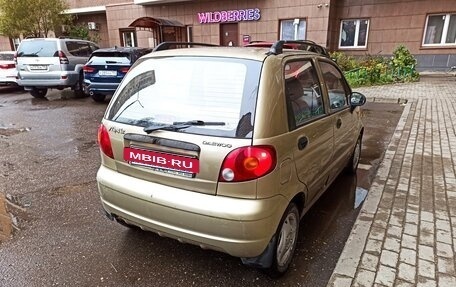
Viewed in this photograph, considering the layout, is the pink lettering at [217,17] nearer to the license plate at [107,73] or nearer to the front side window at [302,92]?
the license plate at [107,73]

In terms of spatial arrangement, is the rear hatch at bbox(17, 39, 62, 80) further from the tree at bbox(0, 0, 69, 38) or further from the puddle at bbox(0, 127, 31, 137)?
the tree at bbox(0, 0, 69, 38)

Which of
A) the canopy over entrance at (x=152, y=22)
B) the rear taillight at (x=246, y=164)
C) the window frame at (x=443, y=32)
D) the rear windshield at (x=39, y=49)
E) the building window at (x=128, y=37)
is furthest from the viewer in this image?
the building window at (x=128, y=37)

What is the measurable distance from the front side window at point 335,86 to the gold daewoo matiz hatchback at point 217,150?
0.53 meters

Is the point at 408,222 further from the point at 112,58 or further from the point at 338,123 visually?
the point at 112,58

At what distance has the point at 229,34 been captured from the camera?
17.9m

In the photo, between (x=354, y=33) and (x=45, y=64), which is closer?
(x=45, y=64)

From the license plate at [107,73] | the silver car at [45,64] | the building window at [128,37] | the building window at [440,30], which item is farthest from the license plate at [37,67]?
the building window at [440,30]

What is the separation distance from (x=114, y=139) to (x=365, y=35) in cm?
1611

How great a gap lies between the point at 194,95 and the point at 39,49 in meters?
10.1

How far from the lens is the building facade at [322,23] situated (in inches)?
577

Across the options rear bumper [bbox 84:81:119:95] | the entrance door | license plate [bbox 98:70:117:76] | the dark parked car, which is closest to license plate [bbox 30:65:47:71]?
the dark parked car

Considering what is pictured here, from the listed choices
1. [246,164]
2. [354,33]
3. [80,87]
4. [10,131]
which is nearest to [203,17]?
[354,33]

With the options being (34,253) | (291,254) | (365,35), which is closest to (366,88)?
(365,35)

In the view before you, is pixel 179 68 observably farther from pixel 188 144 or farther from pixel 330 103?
pixel 330 103
